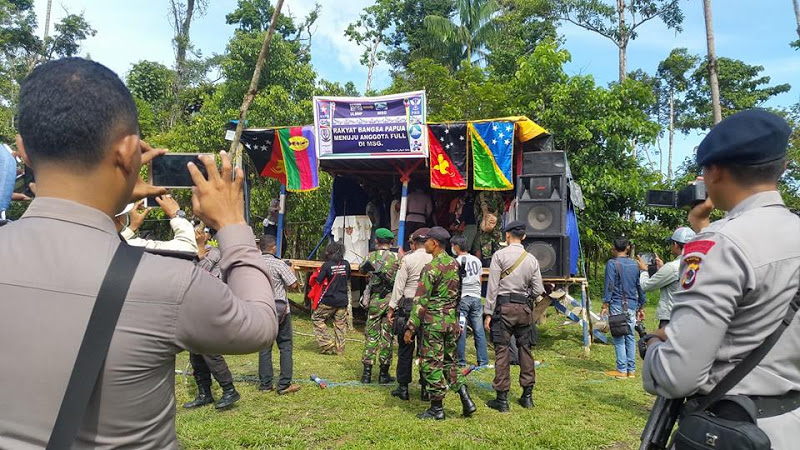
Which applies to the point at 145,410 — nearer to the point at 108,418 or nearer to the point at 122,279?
the point at 108,418

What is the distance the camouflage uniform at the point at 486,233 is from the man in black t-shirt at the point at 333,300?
151 inches

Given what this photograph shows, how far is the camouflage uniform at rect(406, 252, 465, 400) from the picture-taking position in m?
5.15

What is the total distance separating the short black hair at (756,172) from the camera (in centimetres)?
162

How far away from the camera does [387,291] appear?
23.2 feet

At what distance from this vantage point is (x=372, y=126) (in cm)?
988

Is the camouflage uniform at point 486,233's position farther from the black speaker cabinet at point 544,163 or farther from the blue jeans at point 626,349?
the blue jeans at point 626,349

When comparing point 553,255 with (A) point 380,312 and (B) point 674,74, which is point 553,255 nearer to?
(A) point 380,312

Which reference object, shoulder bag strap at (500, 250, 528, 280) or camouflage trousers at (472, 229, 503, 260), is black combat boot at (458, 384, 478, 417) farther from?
camouflage trousers at (472, 229, 503, 260)

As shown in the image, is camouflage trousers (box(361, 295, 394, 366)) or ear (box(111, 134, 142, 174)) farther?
camouflage trousers (box(361, 295, 394, 366))

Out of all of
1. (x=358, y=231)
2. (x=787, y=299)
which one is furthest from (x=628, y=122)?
(x=787, y=299)

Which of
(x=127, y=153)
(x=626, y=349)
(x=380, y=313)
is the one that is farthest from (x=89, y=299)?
(x=626, y=349)

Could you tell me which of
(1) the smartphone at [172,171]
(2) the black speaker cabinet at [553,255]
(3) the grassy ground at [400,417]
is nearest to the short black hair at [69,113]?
(1) the smartphone at [172,171]

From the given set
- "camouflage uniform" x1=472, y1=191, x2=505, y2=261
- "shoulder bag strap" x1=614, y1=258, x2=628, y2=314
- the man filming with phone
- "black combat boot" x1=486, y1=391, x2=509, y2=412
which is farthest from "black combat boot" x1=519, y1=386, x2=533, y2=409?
the man filming with phone

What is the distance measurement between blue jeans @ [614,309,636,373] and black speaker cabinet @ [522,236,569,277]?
191cm
